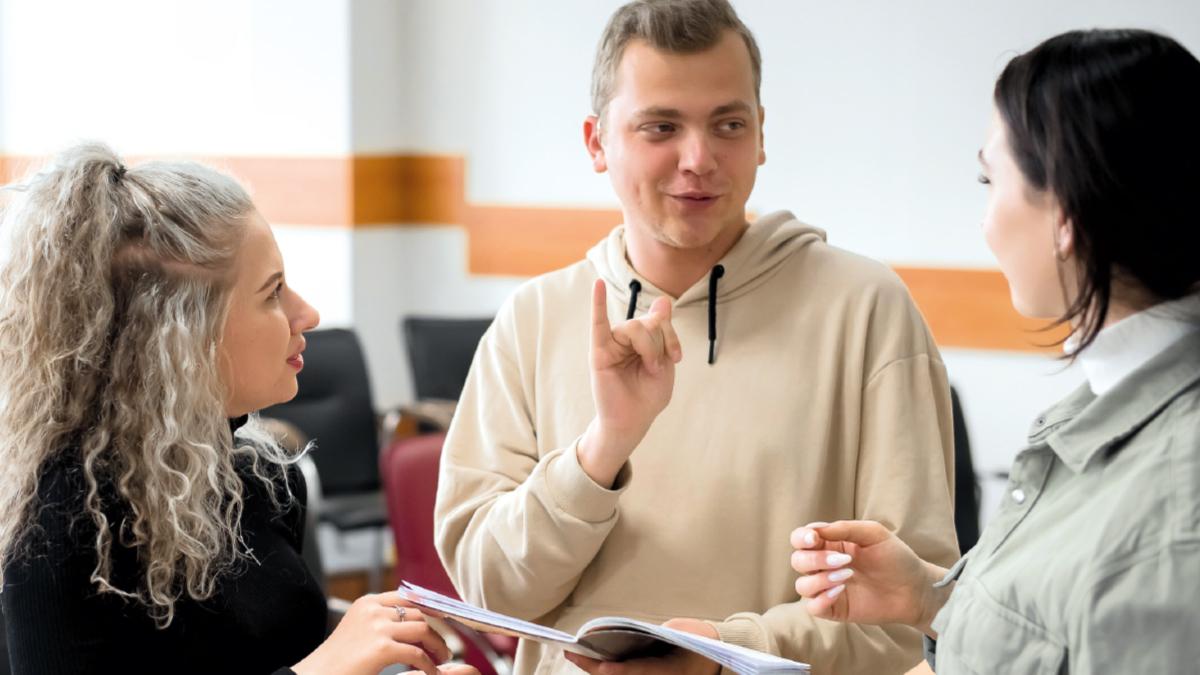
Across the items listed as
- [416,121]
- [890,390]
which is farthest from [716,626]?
[416,121]

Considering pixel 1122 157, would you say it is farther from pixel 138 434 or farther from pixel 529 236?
pixel 529 236

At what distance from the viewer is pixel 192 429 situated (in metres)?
1.59

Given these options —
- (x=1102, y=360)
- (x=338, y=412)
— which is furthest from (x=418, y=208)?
(x=1102, y=360)

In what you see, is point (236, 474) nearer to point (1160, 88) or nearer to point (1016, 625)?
point (1016, 625)

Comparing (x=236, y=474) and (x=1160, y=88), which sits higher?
(x=1160, y=88)

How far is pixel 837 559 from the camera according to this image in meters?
1.47

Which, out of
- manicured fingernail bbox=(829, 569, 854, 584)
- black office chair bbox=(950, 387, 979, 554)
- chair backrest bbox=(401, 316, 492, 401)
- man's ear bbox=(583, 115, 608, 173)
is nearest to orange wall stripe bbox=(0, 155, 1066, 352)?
chair backrest bbox=(401, 316, 492, 401)

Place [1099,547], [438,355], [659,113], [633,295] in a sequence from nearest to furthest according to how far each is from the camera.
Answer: [1099,547] < [659,113] < [633,295] < [438,355]

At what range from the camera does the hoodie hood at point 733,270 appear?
1.84 metres

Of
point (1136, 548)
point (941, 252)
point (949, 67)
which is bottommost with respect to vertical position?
point (941, 252)

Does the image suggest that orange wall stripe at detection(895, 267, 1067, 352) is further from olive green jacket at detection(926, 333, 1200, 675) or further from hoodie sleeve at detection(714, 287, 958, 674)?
olive green jacket at detection(926, 333, 1200, 675)

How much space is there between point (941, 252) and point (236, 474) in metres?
3.32

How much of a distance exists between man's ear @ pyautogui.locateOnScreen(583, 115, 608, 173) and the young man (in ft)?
0.14

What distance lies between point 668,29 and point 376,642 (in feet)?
2.75
